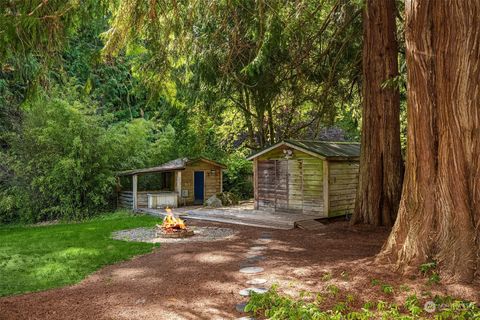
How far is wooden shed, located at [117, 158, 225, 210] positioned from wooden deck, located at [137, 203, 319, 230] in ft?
3.59

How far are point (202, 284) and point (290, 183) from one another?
7.98 meters

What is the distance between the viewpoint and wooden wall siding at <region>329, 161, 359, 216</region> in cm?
1239

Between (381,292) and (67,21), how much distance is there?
5489 millimetres

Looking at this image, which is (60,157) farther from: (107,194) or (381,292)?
(381,292)

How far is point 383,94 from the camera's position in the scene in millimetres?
9883

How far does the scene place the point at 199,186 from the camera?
17000mm

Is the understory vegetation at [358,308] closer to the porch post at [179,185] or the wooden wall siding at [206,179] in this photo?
the porch post at [179,185]

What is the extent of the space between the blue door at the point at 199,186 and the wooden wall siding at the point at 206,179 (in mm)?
131

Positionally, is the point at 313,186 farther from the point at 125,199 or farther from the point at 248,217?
the point at 125,199

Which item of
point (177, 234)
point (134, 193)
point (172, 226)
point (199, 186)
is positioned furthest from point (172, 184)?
point (177, 234)

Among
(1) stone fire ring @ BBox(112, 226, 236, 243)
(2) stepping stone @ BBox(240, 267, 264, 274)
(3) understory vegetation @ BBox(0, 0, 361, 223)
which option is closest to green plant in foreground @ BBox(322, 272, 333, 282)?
(2) stepping stone @ BBox(240, 267, 264, 274)

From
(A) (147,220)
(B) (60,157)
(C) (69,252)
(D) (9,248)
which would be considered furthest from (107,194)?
(C) (69,252)

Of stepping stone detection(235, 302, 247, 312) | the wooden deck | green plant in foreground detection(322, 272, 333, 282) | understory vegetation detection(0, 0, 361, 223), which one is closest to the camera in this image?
stepping stone detection(235, 302, 247, 312)

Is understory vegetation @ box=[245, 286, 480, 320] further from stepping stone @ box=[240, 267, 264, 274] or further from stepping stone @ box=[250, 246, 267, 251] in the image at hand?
stepping stone @ box=[250, 246, 267, 251]
